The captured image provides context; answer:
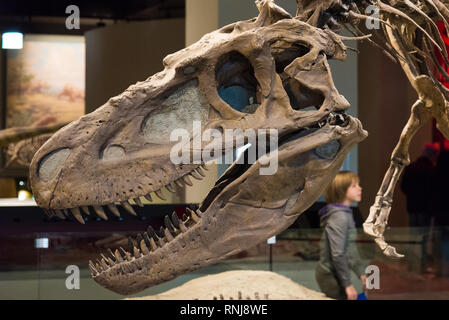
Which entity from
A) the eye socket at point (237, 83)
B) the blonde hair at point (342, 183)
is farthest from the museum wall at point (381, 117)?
the eye socket at point (237, 83)

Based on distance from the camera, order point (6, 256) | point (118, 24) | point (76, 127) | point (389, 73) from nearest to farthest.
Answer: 1. point (76, 127)
2. point (6, 256)
3. point (118, 24)
4. point (389, 73)

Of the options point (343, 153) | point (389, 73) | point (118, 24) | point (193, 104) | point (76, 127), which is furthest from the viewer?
point (389, 73)

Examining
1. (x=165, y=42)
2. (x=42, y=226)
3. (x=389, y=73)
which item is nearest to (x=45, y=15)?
(x=165, y=42)

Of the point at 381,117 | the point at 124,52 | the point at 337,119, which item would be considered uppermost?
the point at 124,52

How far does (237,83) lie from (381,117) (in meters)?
3.76

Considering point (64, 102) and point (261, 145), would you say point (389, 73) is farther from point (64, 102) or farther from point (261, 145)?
point (261, 145)

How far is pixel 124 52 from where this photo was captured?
430 cm

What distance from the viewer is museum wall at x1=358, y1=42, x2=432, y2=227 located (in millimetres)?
5078

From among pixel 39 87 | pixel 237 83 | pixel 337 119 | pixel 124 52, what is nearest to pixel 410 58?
pixel 337 119

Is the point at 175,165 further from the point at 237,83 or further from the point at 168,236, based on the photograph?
the point at 237,83

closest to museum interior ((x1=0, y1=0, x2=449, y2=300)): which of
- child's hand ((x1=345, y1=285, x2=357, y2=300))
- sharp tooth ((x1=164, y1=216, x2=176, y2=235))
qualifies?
sharp tooth ((x1=164, y1=216, x2=176, y2=235))

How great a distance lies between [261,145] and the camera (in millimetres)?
1876

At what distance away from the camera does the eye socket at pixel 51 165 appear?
169 centimetres

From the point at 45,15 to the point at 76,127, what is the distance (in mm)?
2688
